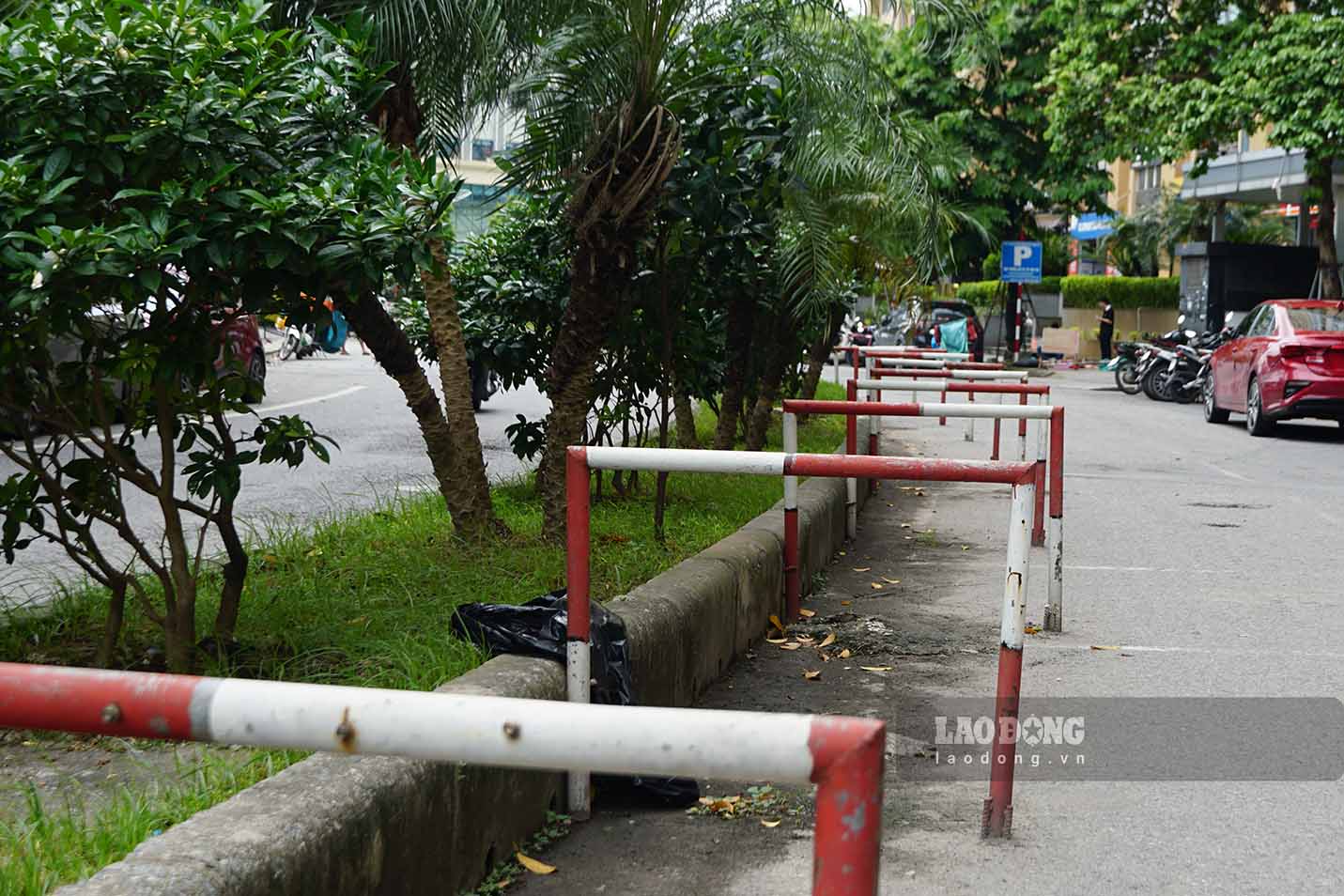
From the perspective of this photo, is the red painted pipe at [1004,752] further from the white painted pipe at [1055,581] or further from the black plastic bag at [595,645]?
the white painted pipe at [1055,581]

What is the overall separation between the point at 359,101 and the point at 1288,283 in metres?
32.6

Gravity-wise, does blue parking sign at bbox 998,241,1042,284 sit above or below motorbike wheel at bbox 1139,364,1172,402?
above

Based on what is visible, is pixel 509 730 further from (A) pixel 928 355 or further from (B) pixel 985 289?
(B) pixel 985 289

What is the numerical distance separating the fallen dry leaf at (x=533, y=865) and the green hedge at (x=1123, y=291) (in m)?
43.7

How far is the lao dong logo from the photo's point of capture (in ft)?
17.9

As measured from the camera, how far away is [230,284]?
473 centimetres

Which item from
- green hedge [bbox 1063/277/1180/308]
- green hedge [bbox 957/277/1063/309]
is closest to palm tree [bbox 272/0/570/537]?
green hedge [bbox 1063/277/1180/308]

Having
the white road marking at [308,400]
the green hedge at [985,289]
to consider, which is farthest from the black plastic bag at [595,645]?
the green hedge at [985,289]

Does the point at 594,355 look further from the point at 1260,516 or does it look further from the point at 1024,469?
the point at 1260,516

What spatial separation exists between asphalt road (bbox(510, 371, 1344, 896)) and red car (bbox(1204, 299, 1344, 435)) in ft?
19.9

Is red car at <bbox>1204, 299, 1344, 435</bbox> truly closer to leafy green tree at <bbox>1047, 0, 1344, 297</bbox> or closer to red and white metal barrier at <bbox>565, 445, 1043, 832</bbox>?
leafy green tree at <bbox>1047, 0, 1344, 297</bbox>

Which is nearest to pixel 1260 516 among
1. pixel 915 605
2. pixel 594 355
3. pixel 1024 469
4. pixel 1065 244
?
pixel 915 605

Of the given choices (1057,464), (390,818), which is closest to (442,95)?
(1057,464)

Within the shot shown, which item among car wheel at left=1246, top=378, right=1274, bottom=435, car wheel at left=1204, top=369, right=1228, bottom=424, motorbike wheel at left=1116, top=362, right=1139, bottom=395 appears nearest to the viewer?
car wheel at left=1246, top=378, right=1274, bottom=435
